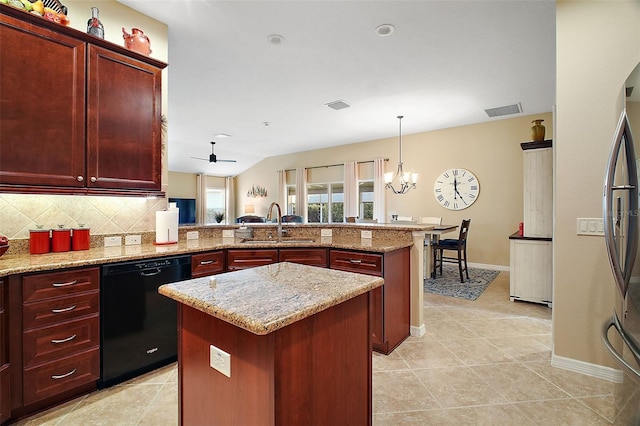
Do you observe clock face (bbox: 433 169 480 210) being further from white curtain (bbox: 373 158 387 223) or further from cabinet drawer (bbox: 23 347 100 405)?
cabinet drawer (bbox: 23 347 100 405)

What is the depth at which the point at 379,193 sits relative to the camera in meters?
7.32

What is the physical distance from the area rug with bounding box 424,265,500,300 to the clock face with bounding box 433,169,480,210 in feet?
4.68

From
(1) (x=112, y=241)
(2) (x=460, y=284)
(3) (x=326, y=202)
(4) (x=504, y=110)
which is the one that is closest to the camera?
(1) (x=112, y=241)

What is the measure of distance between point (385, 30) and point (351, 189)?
5.15 metres

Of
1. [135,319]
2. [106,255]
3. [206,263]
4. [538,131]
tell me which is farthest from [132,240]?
[538,131]

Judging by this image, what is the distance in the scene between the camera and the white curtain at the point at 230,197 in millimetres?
10805

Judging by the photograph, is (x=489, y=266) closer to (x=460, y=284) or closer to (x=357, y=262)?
(x=460, y=284)

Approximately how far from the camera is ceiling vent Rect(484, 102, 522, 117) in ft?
16.3

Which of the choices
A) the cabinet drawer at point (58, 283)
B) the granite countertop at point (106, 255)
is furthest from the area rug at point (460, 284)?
the cabinet drawer at point (58, 283)

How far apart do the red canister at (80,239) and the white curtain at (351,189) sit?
20.5ft

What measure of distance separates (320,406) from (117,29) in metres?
3.23

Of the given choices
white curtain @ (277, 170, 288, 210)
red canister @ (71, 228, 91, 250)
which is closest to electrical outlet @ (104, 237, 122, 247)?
red canister @ (71, 228, 91, 250)

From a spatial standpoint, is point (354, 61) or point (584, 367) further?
point (354, 61)

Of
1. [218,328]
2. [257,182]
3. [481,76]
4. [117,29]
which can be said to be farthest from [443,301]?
[257,182]
